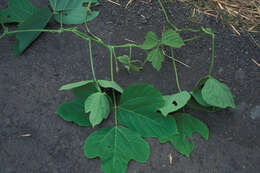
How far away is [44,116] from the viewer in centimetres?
110

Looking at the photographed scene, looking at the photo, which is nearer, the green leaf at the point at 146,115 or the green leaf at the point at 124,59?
the green leaf at the point at 146,115

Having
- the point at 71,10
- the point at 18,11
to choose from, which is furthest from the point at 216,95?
the point at 18,11

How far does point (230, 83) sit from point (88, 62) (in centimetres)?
62

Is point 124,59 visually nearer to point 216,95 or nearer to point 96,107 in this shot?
point 96,107

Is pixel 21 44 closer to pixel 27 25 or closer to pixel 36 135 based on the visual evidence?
pixel 27 25

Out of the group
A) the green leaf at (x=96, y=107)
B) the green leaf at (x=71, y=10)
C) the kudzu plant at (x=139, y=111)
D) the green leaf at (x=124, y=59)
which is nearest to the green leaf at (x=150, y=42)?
the kudzu plant at (x=139, y=111)

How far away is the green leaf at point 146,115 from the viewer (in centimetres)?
103

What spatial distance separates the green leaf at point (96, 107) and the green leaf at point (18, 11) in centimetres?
56

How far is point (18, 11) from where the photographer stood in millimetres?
1249

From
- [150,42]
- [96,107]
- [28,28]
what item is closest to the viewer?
[96,107]

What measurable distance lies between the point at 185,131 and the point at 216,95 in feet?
0.59

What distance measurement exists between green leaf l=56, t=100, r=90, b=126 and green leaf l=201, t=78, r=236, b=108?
0.46 m

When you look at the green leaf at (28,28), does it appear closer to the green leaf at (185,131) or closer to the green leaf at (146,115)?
the green leaf at (146,115)

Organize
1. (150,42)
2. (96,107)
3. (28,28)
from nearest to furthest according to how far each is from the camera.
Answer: (96,107)
(150,42)
(28,28)
